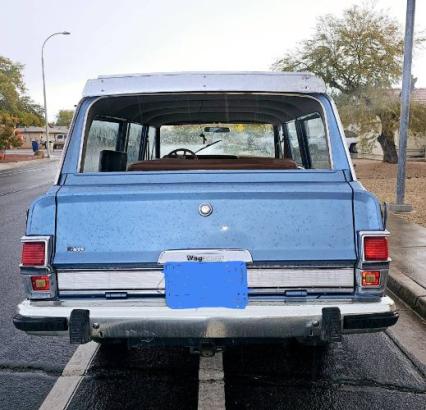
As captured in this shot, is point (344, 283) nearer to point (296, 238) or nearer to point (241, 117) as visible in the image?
point (296, 238)

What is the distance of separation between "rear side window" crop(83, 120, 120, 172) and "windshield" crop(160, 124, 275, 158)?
1242 millimetres

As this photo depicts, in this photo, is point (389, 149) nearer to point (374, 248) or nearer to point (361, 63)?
point (361, 63)

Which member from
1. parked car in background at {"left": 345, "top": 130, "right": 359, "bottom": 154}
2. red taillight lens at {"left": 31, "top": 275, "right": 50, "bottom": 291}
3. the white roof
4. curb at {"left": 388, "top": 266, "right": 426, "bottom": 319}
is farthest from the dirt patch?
red taillight lens at {"left": 31, "top": 275, "right": 50, "bottom": 291}

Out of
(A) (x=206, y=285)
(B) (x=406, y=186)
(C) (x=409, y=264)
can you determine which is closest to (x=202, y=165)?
(A) (x=206, y=285)

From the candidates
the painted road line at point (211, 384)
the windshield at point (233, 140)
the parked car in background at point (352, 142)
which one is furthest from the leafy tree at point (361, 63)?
the painted road line at point (211, 384)

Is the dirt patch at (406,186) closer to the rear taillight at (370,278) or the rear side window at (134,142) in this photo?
the rear side window at (134,142)

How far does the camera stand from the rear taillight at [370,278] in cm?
258

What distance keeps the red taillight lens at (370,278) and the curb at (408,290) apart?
204 centimetres

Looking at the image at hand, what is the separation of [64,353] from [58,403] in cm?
76

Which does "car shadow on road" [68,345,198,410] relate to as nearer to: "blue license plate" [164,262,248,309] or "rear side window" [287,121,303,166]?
"blue license plate" [164,262,248,309]

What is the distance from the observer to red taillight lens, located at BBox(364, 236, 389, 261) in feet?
8.40

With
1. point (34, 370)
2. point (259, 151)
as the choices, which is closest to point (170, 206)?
point (34, 370)

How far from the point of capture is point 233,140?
516 centimetres

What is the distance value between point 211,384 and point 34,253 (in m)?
1.38
